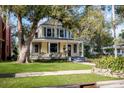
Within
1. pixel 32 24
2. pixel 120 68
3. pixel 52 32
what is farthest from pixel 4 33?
pixel 120 68

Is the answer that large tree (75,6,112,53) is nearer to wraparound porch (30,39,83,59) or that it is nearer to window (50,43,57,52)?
wraparound porch (30,39,83,59)

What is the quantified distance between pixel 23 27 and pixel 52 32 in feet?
23.1

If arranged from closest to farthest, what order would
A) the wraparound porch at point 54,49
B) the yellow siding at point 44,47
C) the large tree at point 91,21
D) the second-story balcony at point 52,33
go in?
the large tree at point 91,21 < the wraparound porch at point 54,49 < the yellow siding at point 44,47 < the second-story balcony at point 52,33

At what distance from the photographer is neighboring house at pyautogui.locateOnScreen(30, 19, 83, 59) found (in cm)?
2587

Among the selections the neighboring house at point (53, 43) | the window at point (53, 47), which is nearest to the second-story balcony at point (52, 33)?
the neighboring house at point (53, 43)

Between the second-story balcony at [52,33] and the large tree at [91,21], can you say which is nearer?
the large tree at [91,21]

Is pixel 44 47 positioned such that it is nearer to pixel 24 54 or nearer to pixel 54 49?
pixel 54 49

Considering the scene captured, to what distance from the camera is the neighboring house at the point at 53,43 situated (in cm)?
2587

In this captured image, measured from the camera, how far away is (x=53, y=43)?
95.3ft

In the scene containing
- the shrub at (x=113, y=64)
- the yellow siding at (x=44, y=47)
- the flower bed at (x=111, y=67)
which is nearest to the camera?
the flower bed at (x=111, y=67)

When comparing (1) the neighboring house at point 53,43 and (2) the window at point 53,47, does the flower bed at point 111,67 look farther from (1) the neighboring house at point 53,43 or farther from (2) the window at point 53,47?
(2) the window at point 53,47

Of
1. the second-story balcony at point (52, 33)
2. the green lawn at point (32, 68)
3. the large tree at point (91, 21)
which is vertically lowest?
the green lawn at point (32, 68)
